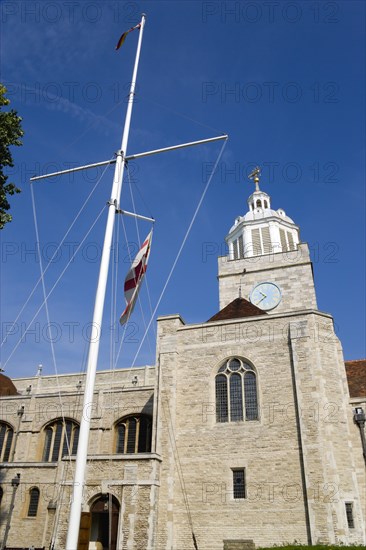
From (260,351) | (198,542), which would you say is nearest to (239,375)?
(260,351)

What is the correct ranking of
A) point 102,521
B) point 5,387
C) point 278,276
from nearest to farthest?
point 102,521 → point 5,387 → point 278,276

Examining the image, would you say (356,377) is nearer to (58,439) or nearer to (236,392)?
(236,392)

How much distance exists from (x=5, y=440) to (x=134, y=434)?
9077 millimetres

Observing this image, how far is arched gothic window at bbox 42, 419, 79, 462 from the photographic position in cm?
2602

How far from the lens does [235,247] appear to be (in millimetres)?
40375

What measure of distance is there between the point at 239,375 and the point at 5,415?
1602cm

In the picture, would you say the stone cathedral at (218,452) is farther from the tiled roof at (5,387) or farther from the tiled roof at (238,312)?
the tiled roof at (5,387)

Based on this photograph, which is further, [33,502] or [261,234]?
[261,234]

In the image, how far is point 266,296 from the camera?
114 feet

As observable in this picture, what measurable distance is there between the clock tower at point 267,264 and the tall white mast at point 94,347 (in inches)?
885

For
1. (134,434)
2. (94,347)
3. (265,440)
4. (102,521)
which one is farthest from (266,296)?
(94,347)

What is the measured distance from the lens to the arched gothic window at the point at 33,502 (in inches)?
875

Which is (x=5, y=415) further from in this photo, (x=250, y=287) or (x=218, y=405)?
(x=250, y=287)

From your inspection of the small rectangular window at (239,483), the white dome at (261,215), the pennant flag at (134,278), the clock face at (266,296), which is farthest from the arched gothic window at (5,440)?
the white dome at (261,215)
